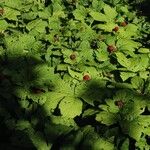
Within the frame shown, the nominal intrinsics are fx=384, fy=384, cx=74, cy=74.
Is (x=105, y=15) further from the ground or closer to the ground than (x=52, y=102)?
further from the ground

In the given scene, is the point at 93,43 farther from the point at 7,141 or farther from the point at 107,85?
the point at 7,141

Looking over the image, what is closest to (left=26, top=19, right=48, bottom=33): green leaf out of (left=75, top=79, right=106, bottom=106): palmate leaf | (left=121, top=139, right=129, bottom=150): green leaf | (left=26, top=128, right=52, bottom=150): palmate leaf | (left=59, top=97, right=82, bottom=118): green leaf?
(left=75, top=79, right=106, bottom=106): palmate leaf

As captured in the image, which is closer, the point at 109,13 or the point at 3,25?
the point at 3,25

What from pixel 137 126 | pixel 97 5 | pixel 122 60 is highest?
pixel 97 5

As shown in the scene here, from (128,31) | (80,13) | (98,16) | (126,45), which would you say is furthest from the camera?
(80,13)

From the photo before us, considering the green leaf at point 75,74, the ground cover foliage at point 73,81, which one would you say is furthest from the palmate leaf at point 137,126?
the green leaf at point 75,74

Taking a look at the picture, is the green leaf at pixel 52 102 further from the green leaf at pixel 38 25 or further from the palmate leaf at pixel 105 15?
the palmate leaf at pixel 105 15

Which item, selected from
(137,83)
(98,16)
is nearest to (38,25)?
(98,16)

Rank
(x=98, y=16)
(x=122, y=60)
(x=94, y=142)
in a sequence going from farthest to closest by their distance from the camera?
(x=98, y=16), (x=122, y=60), (x=94, y=142)

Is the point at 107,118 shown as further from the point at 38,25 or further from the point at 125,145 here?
the point at 38,25

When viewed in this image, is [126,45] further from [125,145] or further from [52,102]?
[125,145]
